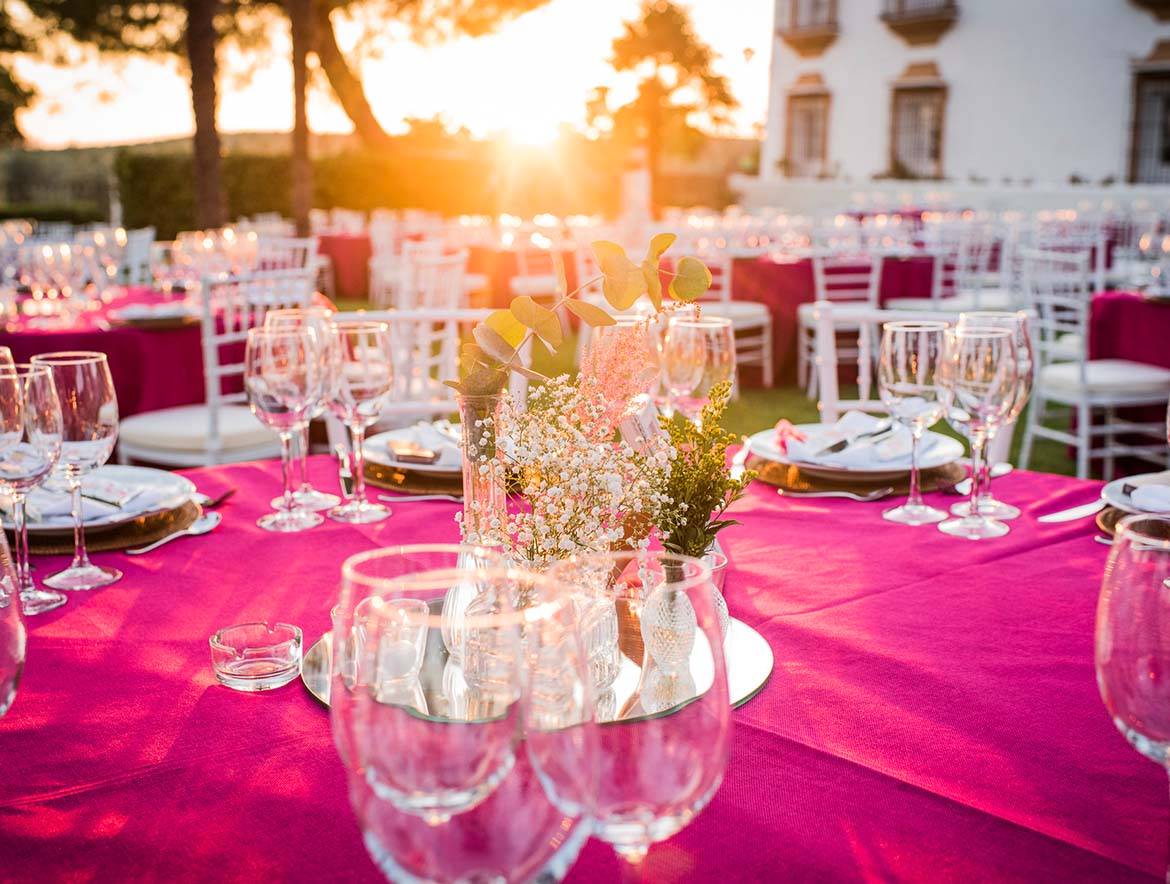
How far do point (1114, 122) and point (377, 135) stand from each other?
11.5m

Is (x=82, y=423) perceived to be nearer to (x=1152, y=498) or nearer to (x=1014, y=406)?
(x=1014, y=406)

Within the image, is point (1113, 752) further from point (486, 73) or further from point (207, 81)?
point (486, 73)

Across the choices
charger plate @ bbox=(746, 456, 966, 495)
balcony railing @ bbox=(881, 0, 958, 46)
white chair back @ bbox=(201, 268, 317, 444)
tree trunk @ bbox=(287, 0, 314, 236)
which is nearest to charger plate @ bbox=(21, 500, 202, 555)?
charger plate @ bbox=(746, 456, 966, 495)

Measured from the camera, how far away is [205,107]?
35.9 ft

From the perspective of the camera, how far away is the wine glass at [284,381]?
1.56 metres

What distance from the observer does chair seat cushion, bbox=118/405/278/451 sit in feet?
12.0

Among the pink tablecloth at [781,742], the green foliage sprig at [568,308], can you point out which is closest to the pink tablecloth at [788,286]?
the pink tablecloth at [781,742]

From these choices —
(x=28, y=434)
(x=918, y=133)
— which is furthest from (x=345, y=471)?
(x=918, y=133)

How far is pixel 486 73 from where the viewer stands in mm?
15852

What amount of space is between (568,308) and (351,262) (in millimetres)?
13459

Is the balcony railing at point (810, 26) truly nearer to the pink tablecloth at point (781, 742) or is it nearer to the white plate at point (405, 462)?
the white plate at point (405, 462)

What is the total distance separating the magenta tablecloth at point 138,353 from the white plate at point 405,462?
7.24 ft

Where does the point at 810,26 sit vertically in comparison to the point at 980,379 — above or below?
above

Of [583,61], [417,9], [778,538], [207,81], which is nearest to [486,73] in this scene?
[417,9]
